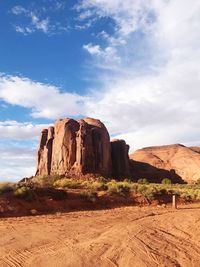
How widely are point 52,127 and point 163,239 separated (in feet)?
172

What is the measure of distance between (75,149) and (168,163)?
33.6 m

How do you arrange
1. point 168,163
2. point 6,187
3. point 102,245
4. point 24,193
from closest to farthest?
point 102,245 → point 24,193 → point 6,187 → point 168,163

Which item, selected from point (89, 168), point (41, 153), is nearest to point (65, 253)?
point (89, 168)

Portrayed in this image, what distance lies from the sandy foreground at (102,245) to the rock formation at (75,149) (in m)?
40.7

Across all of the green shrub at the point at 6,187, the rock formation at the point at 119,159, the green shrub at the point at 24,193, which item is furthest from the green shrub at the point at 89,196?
the rock formation at the point at 119,159

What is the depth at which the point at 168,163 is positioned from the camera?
86.2 meters

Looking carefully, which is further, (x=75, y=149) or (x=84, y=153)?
(x=75, y=149)

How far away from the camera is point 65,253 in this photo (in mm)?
10797

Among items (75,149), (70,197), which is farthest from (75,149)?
(70,197)

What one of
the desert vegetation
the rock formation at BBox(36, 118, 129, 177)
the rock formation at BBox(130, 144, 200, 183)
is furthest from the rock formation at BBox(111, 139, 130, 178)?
the desert vegetation

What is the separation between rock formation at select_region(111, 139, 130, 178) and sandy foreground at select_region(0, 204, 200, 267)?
4951cm

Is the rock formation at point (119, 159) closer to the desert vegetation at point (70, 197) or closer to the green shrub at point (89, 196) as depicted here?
the desert vegetation at point (70, 197)

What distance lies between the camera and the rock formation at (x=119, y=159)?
66.3 meters

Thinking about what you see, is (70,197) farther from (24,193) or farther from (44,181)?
(44,181)
